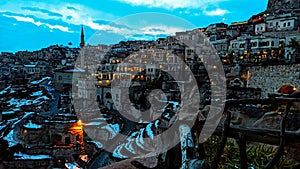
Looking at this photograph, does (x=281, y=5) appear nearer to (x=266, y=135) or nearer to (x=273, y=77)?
(x=273, y=77)

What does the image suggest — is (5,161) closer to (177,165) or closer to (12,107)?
(177,165)

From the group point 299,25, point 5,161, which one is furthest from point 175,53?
point 5,161

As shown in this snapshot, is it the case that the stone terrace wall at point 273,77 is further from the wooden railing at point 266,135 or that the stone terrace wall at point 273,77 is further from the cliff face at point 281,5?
the cliff face at point 281,5

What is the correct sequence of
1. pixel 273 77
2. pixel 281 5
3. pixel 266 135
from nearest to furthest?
1. pixel 266 135
2. pixel 273 77
3. pixel 281 5

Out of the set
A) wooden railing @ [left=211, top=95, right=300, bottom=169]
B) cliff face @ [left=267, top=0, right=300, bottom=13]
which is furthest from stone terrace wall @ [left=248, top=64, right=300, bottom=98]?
cliff face @ [left=267, top=0, right=300, bottom=13]

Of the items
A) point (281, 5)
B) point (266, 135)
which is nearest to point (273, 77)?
point (266, 135)

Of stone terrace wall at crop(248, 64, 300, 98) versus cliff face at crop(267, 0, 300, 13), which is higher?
cliff face at crop(267, 0, 300, 13)

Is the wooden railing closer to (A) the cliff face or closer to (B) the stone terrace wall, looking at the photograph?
(B) the stone terrace wall

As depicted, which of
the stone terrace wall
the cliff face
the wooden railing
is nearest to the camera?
the wooden railing
